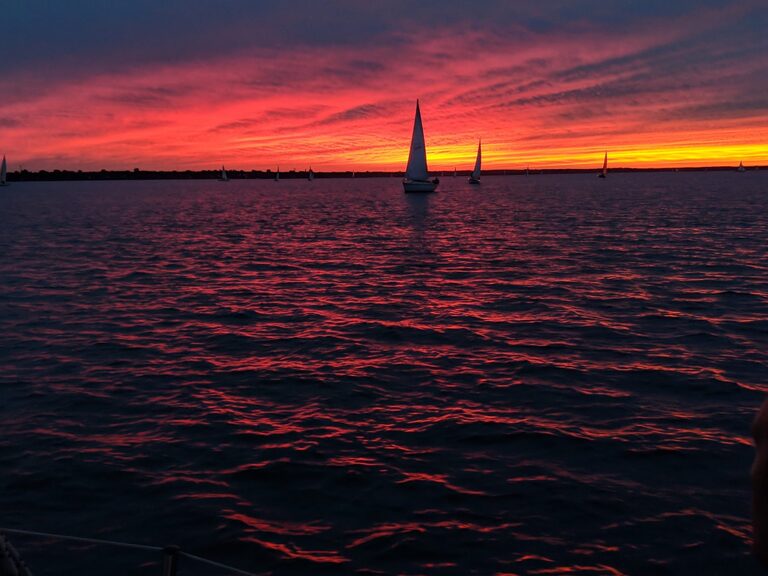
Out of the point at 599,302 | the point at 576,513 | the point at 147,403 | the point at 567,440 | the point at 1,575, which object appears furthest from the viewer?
the point at 599,302

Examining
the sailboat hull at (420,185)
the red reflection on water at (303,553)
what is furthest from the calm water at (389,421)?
the sailboat hull at (420,185)

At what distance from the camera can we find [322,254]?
4144 centimetres

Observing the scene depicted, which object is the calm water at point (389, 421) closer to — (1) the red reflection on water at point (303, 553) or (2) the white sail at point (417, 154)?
(1) the red reflection on water at point (303, 553)

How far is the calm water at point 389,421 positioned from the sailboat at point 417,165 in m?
73.2

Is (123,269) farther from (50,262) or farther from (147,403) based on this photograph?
(147,403)

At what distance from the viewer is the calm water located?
8836 mm

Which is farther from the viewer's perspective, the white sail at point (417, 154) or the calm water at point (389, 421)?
the white sail at point (417, 154)

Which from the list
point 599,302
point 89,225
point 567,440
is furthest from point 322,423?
point 89,225

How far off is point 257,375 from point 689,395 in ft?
33.9

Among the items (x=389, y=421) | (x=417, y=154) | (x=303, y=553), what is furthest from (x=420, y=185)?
(x=303, y=553)

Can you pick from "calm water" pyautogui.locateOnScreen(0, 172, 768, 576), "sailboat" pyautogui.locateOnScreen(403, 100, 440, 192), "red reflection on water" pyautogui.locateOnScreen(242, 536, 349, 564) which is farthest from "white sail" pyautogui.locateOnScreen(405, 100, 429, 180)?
"red reflection on water" pyautogui.locateOnScreen(242, 536, 349, 564)

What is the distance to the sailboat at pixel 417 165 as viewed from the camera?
98.9 metres

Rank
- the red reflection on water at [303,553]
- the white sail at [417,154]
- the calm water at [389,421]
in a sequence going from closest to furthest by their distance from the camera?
the red reflection on water at [303,553] < the calm water at [389,421] < the white sail at [417,154]

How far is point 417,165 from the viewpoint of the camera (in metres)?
106
